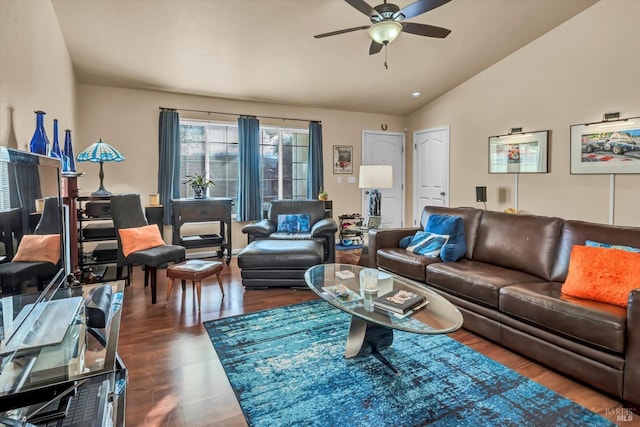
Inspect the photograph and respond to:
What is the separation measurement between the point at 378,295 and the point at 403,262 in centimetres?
116

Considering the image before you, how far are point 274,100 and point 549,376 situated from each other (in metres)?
4.97

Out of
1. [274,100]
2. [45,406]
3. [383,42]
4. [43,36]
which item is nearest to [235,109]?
[274,100]

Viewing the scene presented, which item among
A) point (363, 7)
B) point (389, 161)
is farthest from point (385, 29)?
point (389, 161)

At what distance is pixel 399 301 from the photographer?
210cm

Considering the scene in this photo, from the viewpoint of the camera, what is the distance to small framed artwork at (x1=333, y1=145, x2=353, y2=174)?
6.38 m

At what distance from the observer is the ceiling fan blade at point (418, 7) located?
2.57 m

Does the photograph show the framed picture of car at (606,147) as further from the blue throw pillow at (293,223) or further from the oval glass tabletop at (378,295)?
the blue throw pillow at (293,223)

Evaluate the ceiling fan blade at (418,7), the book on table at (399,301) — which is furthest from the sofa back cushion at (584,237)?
the ceiling fan blade at (418,7)

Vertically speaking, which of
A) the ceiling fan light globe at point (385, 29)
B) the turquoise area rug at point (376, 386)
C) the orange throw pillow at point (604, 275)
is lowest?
the turquoise area rug at point (376, 386)

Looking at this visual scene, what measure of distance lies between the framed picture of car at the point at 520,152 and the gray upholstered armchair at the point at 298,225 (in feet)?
8.86

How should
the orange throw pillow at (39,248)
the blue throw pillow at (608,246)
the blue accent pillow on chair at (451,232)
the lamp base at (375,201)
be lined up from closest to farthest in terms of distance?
the orange throw pillow at (39,248)
the blue throw pillow at (608,246)
the blue accent pillow on chair at (451,232)
the lamp base at (375,201)

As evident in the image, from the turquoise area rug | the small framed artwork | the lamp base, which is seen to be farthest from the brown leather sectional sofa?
the small framed artwork

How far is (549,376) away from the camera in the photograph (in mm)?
2107

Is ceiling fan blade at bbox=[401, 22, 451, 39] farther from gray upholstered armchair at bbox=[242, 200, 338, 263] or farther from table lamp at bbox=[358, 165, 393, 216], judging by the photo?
gray upholstered armchair at bbox=[242, 200, 338, 263]
